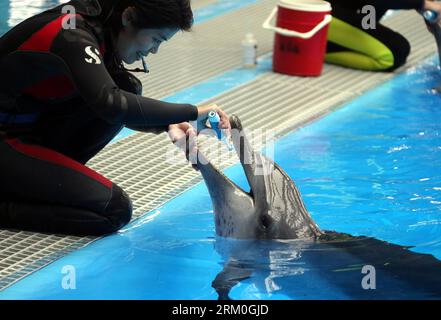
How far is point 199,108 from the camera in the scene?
3891 mm

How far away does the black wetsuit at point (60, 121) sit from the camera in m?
3.76

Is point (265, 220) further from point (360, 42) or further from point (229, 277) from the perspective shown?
point (360, 42)

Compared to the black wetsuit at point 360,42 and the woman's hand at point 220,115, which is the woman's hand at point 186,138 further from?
the black wetsuit at point 360,42

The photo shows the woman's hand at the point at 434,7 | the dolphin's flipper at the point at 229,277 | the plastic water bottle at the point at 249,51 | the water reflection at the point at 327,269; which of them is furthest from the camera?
the plastic water bottle at the point at 249,51

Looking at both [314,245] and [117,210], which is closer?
[314,245]

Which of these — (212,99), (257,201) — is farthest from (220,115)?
(212,99)

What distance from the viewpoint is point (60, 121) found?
4215 mm

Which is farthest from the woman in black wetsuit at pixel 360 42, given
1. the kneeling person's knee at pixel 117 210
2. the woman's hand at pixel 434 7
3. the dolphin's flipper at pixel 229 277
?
the dolphin's flipper at pixel 229 277

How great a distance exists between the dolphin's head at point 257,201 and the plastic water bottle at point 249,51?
11.8ft

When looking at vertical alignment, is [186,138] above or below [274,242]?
above

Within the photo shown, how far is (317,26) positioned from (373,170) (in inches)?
74.7

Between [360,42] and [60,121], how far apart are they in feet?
12.9

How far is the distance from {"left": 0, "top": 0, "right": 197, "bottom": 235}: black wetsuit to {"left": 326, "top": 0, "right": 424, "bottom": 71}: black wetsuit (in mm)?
3581
